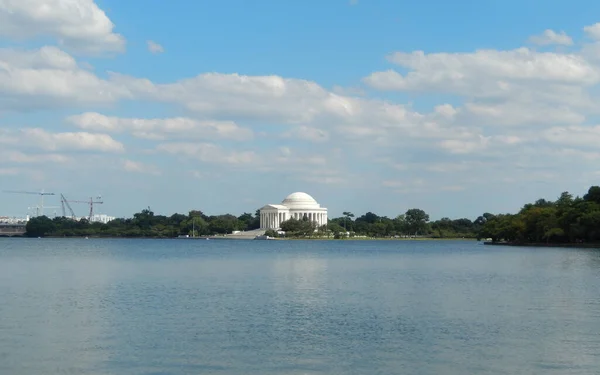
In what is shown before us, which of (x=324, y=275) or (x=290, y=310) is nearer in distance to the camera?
(x=290, y=310)

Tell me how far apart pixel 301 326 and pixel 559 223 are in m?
95.0

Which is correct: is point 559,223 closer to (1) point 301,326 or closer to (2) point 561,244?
(2) point 561,244

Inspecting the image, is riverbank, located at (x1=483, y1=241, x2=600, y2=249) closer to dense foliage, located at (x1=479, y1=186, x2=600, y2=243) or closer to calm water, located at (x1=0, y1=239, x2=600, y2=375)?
dense foliage, located at (x1=479, y1=186, x2=600, y2=243)

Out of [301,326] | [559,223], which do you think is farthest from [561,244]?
[301,326]

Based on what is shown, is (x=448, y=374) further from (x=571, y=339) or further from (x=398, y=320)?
(x=398, y=320)

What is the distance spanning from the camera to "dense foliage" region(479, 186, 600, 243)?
363ft

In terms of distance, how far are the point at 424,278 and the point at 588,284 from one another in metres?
11.2

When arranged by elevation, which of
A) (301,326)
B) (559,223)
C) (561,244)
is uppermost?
(559,223)

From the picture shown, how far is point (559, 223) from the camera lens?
118 m

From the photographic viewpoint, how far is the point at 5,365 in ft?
77.6

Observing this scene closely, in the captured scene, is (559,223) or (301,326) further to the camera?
(559,223)

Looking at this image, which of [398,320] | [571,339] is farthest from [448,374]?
[398,320]

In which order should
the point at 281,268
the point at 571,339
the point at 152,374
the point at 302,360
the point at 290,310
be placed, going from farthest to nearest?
1. the point at 281,268
2. the point at 290,310
3. the point at 571,339
4. the point at 302,360
5. the point at 152,374

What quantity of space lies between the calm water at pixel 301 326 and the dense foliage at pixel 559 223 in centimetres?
5946
